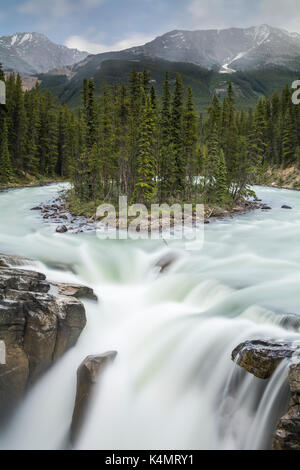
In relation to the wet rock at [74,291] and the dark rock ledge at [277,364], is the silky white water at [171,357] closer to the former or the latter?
the dark rock ledge at [277,364]

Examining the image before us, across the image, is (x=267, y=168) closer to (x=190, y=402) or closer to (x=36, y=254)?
(x=36, y=254)

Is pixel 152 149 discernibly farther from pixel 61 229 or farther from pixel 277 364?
pixel 277 364

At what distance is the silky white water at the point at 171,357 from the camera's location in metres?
7.18

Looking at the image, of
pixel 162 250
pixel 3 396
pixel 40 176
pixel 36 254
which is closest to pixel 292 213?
pixel 162 250

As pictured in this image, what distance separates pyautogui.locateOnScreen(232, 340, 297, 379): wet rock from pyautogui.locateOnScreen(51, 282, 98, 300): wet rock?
5741 millimetres

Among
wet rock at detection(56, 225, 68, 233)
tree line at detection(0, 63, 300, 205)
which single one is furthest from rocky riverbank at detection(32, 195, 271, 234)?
tree line at detection(0, 63, 300, 205)

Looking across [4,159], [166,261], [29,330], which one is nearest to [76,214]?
[166,261]

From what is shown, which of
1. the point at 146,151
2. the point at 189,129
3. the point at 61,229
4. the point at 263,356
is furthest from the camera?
the point at 189,129

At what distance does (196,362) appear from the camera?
28.3 feet

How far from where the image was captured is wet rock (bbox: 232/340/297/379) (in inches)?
269

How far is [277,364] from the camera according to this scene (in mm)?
6801

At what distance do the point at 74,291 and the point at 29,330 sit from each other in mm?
2617

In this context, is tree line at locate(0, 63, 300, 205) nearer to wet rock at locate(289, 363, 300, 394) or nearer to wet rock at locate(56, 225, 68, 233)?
wet rock at locate(56, 225, 68, 233)

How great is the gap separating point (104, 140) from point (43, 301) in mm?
24567
